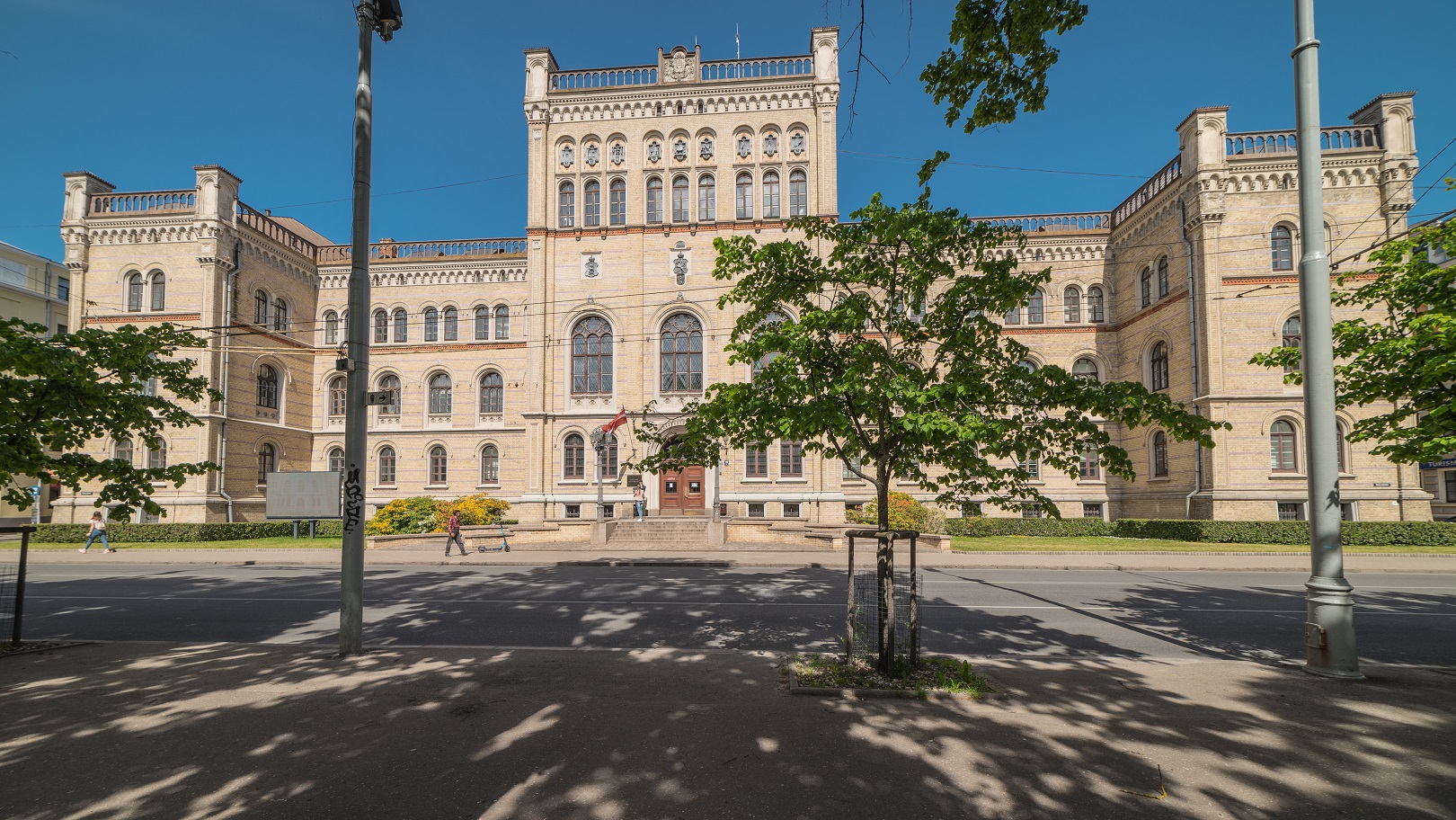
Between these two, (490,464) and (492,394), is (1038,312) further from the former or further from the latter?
(490,464)

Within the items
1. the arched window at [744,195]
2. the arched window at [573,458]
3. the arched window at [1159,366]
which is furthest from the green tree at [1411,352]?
the arched window at [573,458]

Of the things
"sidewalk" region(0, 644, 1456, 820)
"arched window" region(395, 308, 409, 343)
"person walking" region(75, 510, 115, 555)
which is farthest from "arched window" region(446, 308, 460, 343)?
"sidewalk" region(0, 644, 1456, 820)

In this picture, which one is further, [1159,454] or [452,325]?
[452,325]

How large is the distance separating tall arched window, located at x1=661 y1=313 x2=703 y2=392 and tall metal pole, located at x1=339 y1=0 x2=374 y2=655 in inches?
893

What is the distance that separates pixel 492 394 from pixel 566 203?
10887mm

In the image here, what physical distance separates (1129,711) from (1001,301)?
393 cm

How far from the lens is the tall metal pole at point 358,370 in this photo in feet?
26.0

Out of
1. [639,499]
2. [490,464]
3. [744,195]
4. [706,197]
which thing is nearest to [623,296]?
[706,197]

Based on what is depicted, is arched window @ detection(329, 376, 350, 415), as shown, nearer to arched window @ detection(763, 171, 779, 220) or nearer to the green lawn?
arched window @ detection(763, 171, 779, 220)

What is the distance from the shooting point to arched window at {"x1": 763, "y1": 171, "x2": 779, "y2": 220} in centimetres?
3158

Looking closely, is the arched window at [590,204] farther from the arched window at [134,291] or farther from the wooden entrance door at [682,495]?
the arched window at [134,291]

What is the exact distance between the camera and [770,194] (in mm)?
31672

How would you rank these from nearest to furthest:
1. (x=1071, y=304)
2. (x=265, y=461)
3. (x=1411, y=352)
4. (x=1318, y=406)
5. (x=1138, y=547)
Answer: (x=1411, y=352)
(x=1318, y=406)
(x=1138, y=547)
(x=265, y=461)
(x=1071, y=304)

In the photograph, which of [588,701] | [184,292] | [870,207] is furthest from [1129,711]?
[184,292]
